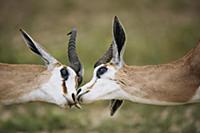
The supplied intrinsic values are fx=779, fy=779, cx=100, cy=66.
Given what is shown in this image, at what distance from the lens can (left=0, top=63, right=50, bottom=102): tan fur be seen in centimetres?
620

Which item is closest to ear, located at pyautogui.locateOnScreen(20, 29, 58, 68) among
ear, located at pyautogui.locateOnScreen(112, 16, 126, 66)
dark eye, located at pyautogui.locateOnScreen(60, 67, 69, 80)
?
dark eye, located at pyautogui.locateOnScreen(60, 67, 69, 80)

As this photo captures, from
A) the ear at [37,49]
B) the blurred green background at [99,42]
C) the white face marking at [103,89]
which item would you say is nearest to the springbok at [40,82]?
the ear at [37,49]

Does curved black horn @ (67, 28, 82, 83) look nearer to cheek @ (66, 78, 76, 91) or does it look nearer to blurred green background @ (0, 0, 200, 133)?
cheek @ (66, 78, 76, 91)

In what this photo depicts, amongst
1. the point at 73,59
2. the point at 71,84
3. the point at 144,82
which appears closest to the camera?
the point at 144,82

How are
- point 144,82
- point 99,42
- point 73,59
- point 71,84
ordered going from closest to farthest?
point 144,82, point 71,84, point 73,59, point 99,42

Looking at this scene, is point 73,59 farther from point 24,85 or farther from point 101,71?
point 24,85

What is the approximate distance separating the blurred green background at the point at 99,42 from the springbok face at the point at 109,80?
1752 mm

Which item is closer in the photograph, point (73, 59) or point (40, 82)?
point (40, 82)

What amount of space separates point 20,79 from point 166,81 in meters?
1.17

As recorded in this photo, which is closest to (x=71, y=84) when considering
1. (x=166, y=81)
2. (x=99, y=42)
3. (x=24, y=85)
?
(x=24, y=85)

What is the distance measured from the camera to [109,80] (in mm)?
6152

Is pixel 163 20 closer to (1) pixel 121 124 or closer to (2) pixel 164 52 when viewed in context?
(2) pixel 164 52

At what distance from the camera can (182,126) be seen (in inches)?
311

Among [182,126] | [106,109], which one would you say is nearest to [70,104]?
[182,126]
